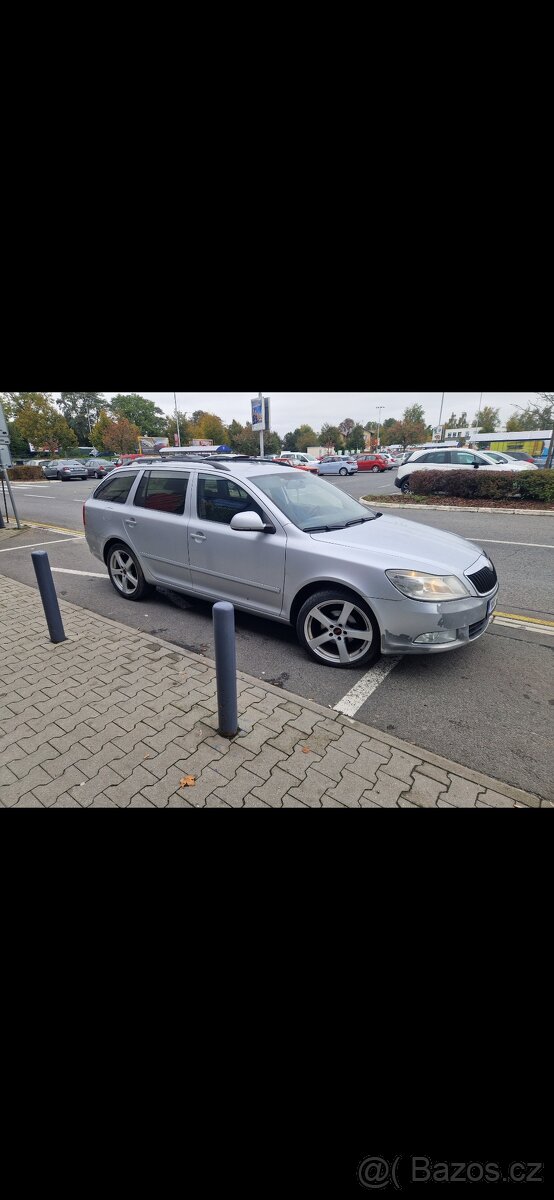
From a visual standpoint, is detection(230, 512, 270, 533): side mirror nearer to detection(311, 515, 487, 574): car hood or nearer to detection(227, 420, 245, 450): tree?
detection(311, 515, 487, 574): car hood

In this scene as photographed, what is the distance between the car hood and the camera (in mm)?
3316

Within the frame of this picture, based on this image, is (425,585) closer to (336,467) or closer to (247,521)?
(247,521)

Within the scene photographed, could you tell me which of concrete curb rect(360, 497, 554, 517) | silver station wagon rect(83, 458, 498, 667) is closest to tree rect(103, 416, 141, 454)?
concrete curb rect(360, 497, 554, 517)

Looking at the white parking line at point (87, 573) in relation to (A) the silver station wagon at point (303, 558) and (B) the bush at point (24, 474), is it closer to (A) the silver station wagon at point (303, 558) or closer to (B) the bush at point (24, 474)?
(A) the silver station wagon at point (303, 558)

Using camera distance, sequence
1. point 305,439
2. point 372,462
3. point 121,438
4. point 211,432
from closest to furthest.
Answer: point 372,462, point 121,438, point 211,432, point 305,439

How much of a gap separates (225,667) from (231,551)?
62.6 inches

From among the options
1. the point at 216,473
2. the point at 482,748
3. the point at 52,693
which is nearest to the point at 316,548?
the point at 216,473

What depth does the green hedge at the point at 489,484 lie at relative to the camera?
12.2m

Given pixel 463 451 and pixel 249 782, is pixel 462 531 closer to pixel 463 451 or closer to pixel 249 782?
pixel 463 451

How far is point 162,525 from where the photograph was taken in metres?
4.55

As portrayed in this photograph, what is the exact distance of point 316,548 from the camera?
140 inches

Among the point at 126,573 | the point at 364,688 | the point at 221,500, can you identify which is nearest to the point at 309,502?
the point at 221,500

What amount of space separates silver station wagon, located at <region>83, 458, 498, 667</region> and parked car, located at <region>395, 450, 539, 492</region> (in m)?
12.0

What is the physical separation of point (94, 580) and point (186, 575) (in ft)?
8.12
